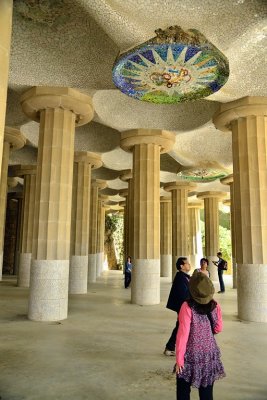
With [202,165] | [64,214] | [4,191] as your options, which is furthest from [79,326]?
[202,165]

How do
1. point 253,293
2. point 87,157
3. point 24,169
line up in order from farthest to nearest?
point 24,169
point 87,157
point 253,293

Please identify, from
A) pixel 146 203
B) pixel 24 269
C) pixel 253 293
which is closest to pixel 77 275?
pixel 24 269

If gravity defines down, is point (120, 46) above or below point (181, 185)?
below

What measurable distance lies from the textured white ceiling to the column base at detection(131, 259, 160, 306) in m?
4.67

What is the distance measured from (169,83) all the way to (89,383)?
5.84 meters

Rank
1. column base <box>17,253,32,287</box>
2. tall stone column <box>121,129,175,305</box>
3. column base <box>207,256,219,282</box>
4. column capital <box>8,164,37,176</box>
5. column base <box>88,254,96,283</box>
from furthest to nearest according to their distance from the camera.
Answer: column base <box>207,256,219,282</box> < column base <box>88,254,96,283</box> < column capital <box>8,164,37,176</box> < column base <box>17,253,32,287</box> < tall stone column <box>121,129,175,305</box>

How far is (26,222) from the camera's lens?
17.0 metres

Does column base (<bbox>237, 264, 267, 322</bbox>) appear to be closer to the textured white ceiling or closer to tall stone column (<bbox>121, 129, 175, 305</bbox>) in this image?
tall stone column (<bbox>121, 129, 175, 305</bbox>)

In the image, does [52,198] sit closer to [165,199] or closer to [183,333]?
[183,333]

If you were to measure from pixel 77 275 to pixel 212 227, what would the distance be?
12.7 meters

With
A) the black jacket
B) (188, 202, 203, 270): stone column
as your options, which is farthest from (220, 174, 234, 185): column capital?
the black jacket

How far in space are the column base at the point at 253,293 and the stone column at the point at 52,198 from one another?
14.8 ft

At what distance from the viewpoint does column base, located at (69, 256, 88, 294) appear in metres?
14.1

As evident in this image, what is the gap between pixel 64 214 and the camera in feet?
30.3
